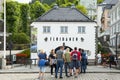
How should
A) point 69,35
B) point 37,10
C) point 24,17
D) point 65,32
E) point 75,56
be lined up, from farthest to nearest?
point 37,10
point 24,17
point 65,32
point 69,35
point 75,56

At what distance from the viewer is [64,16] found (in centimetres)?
5738

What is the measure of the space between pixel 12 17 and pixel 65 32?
23.0 m

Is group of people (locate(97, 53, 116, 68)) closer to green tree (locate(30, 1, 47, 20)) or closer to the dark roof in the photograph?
the dark roof

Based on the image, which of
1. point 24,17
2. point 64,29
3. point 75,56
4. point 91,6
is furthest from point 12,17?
point 91,6

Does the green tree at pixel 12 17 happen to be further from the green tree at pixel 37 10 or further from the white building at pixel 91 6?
the white building at pixel 91 6

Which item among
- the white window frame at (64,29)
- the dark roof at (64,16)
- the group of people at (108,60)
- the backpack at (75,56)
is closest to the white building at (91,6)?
the dark roof at (64,16)

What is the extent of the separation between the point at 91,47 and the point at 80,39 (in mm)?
1865

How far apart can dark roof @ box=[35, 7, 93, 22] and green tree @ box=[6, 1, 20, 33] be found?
1942 cm

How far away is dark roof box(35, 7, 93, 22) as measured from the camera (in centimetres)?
5656

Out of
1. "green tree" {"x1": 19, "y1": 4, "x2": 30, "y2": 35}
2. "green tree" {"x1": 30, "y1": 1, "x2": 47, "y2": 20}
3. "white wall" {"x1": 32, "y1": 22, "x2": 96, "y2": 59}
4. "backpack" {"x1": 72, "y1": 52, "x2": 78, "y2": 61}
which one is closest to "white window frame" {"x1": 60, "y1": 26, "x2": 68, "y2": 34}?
"white wall" {"x1": 32, "y1": 22, "x2": 96, "y2": 59}

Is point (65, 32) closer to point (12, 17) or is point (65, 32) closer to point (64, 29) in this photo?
point (64, 29)

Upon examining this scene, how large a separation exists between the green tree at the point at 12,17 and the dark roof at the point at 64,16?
1942 cm

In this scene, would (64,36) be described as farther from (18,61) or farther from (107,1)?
(107,1)

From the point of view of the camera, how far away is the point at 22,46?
229ft
